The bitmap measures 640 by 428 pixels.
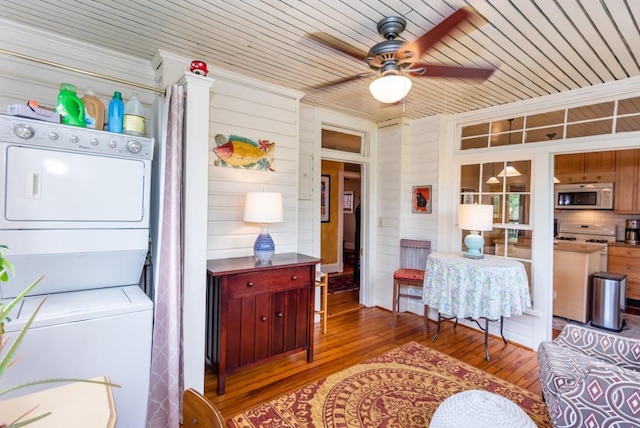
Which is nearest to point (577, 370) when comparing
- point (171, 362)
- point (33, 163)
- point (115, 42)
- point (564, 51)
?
point (564, 51)

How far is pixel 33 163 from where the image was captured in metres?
1.61

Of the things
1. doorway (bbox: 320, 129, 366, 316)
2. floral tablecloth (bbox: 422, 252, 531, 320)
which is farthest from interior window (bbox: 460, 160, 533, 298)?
doorway (bbox: 320, 129, 366, 316)

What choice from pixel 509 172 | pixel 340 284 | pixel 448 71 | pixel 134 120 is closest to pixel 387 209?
pixel 509 172

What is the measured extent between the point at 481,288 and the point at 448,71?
6.19ft

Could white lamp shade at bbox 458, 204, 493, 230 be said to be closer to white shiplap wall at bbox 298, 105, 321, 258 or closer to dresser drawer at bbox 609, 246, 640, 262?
white shiplap wall at bbox 298, 105, 321, 258

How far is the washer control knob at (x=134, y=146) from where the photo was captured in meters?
1.87

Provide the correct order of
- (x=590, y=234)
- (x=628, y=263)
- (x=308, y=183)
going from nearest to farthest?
(x=308, y=183) → (x=628, y=263) → (x=590, y=234)

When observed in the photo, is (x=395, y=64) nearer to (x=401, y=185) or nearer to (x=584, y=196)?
(x=401, y=185)

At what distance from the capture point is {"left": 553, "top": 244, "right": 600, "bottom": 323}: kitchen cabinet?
372cm

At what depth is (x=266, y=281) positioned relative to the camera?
8.44ft

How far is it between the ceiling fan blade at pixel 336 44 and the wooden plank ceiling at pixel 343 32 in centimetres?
24

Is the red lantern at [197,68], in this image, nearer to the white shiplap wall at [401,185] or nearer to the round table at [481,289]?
the round table at [481,289]

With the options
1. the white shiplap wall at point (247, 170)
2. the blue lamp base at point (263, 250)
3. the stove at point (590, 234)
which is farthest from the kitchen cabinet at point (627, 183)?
the blue lamp base at point (263, 250)

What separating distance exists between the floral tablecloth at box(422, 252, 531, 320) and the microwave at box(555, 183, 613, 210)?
10.1 feet
